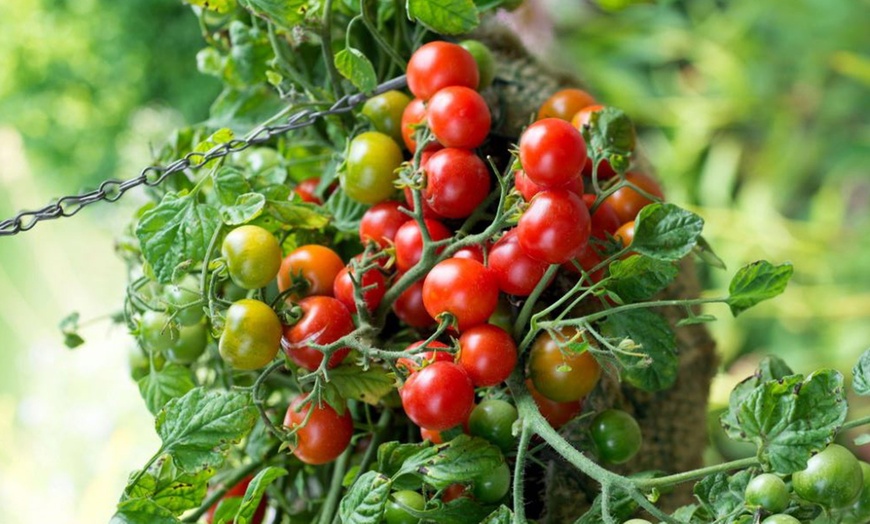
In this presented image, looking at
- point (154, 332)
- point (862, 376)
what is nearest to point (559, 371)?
point (862, 376)

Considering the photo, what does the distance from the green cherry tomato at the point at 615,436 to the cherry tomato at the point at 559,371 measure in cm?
4

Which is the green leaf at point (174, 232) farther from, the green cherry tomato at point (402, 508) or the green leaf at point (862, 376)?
the green leaf at point (862, 376)

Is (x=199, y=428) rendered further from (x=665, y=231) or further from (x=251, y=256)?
(x=665, y=231)

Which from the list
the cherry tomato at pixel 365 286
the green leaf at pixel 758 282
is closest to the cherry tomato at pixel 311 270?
the cherry tomato at pixel 365 286

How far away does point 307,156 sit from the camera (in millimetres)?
663

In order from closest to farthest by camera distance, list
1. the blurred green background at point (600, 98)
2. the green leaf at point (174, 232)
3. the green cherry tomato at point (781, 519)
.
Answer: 1. the green cherry tomato at point (781, 519)
2. the green leaf at point (174, 232)
3. the blurred green background at point (600, 98)

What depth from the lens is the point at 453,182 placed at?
19.5 inches

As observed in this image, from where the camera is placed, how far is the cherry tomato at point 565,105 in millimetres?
576

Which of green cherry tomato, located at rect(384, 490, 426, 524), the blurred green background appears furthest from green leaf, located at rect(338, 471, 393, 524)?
the blurred green background

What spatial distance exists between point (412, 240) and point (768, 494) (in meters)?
0.23

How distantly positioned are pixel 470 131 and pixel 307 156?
0.20m

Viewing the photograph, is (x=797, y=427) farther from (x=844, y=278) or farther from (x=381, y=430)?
(x=844, y=278)

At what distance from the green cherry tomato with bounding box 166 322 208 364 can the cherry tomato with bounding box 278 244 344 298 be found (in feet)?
0.23

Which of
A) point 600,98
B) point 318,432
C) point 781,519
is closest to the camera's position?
point 781,519
